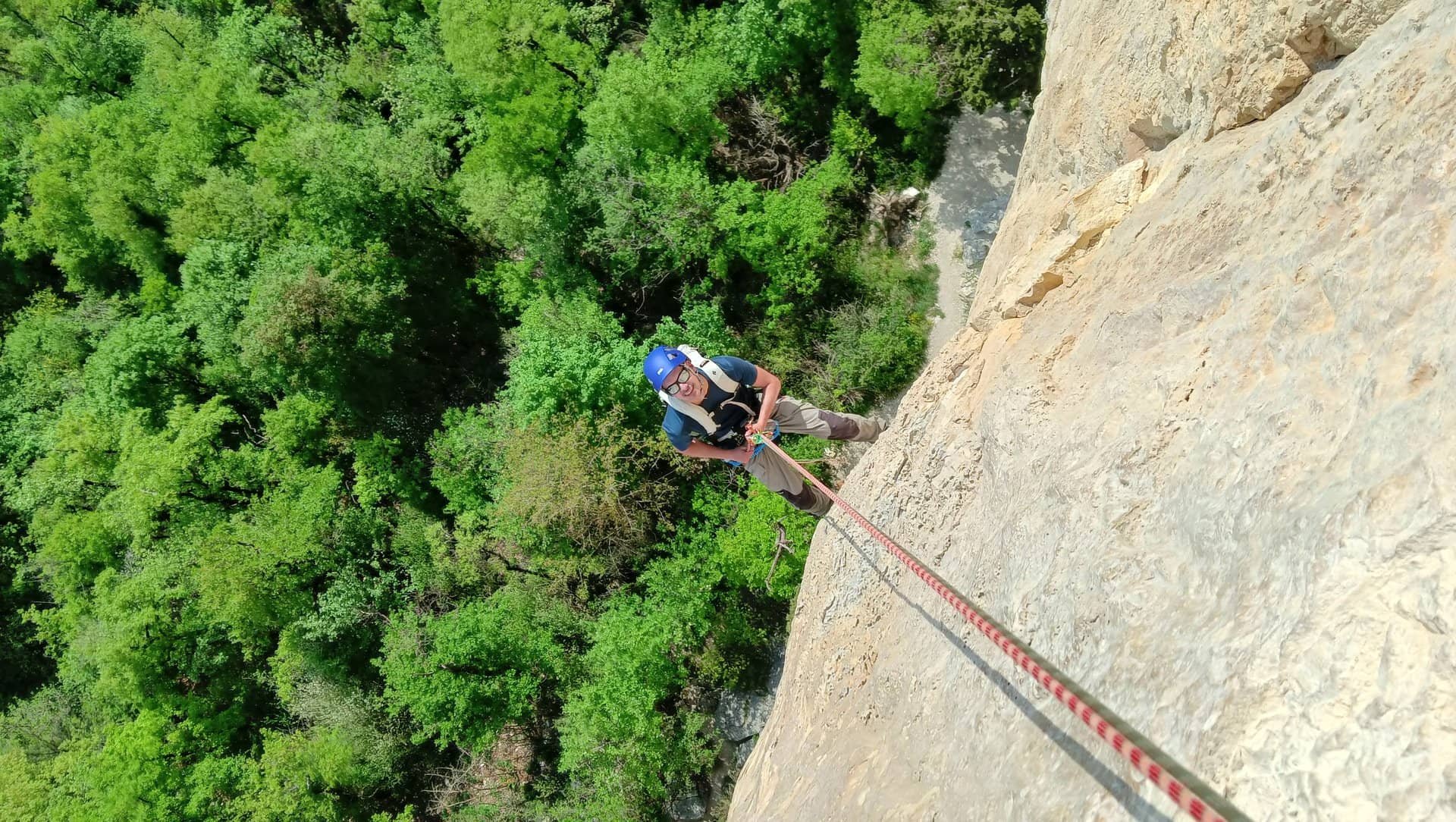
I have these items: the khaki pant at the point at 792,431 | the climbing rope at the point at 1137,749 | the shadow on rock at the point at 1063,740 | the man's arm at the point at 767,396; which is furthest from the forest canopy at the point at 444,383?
the climbing rope at the point at 1137,749

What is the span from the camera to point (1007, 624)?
484 centimetres

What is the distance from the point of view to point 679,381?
26.8 feet

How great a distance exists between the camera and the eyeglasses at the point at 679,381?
8133 millimetres

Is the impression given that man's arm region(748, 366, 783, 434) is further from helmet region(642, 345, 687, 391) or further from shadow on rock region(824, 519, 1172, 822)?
shadow on rock region(824, 519, 1172, 822)

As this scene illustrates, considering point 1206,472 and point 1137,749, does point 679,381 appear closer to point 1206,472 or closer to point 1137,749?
point 1206,472

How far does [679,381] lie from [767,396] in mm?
1199

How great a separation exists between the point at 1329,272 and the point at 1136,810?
2650 mm

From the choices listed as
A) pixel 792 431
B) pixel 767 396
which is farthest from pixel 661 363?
pixel 792 431

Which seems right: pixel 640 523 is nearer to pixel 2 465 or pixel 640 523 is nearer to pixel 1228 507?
pixel 1228 507

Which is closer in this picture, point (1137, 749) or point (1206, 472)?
point (1137, 749)

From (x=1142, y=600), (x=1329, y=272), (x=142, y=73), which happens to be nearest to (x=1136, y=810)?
(x=1142, y=600)

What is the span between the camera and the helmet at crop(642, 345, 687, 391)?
8078 millimetres

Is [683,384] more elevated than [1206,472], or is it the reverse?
[683,384]

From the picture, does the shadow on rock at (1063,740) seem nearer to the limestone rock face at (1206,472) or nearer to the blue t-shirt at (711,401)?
the limestone rock face at (1206,472)
